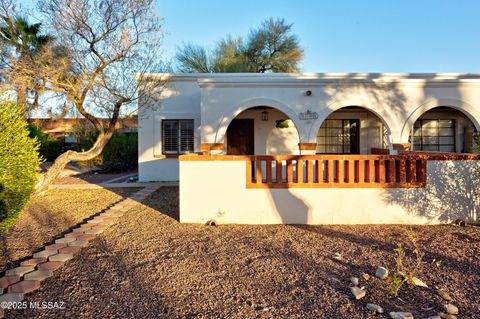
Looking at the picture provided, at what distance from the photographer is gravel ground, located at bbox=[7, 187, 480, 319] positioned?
2.90 m

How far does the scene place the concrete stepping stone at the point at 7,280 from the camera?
3.33m

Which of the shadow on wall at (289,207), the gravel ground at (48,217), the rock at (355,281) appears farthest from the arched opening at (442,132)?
the gravel ground at (48,217)

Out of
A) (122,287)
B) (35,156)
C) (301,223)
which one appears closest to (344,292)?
(122,287)

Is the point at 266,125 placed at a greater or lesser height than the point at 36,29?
lesser

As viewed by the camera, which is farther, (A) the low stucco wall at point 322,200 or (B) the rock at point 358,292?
(A) the low stucco wall at point 322,200

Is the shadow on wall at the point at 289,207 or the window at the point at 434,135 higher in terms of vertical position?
the window at the point at 434,135

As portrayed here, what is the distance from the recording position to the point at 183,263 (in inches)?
158

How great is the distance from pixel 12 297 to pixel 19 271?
25.3 inches

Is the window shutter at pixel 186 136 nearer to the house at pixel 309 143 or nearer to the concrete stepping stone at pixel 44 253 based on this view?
the house at pixel 309 143

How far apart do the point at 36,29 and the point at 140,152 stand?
8.95m

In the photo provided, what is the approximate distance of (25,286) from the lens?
3.32 meters

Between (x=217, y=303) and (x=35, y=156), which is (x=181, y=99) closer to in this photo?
(x=35, y=156)

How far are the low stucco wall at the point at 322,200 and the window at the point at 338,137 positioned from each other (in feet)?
20.3

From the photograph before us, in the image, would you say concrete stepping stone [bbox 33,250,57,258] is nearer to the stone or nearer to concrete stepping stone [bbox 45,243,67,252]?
concrete stepping stone [bbox 45,243,67,252]
